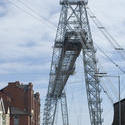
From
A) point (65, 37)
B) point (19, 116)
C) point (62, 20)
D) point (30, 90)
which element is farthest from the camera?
point (30, 90)

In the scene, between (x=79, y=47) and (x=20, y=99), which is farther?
(x=20, y=99)

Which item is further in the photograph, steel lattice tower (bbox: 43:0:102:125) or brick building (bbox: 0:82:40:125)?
brick building (bbox: 0:82:40:125)

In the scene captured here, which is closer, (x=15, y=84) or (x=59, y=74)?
(x=59, y=74)

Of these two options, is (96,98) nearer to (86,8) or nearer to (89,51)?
(89,51)

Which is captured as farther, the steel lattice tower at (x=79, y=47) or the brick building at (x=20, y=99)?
the brick building at (x=20, y=99)

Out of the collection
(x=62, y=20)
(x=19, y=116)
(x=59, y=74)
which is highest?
(x=62, y=20)

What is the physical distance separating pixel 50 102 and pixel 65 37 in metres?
54.8

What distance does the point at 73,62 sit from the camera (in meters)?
53.4

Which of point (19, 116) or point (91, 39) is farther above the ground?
point (91, 39)

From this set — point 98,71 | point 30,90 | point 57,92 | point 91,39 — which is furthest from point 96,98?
point 30,90

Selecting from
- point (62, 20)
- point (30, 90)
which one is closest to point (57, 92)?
point (30, 90)

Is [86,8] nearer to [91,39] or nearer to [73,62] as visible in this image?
[91,39]

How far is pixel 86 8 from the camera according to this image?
46656 mm

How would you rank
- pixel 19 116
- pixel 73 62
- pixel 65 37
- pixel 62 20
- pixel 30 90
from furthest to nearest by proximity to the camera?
pixel 30 90
pixel 19 116
pixel 73 62
pixel 62 20
pixel 65 37
